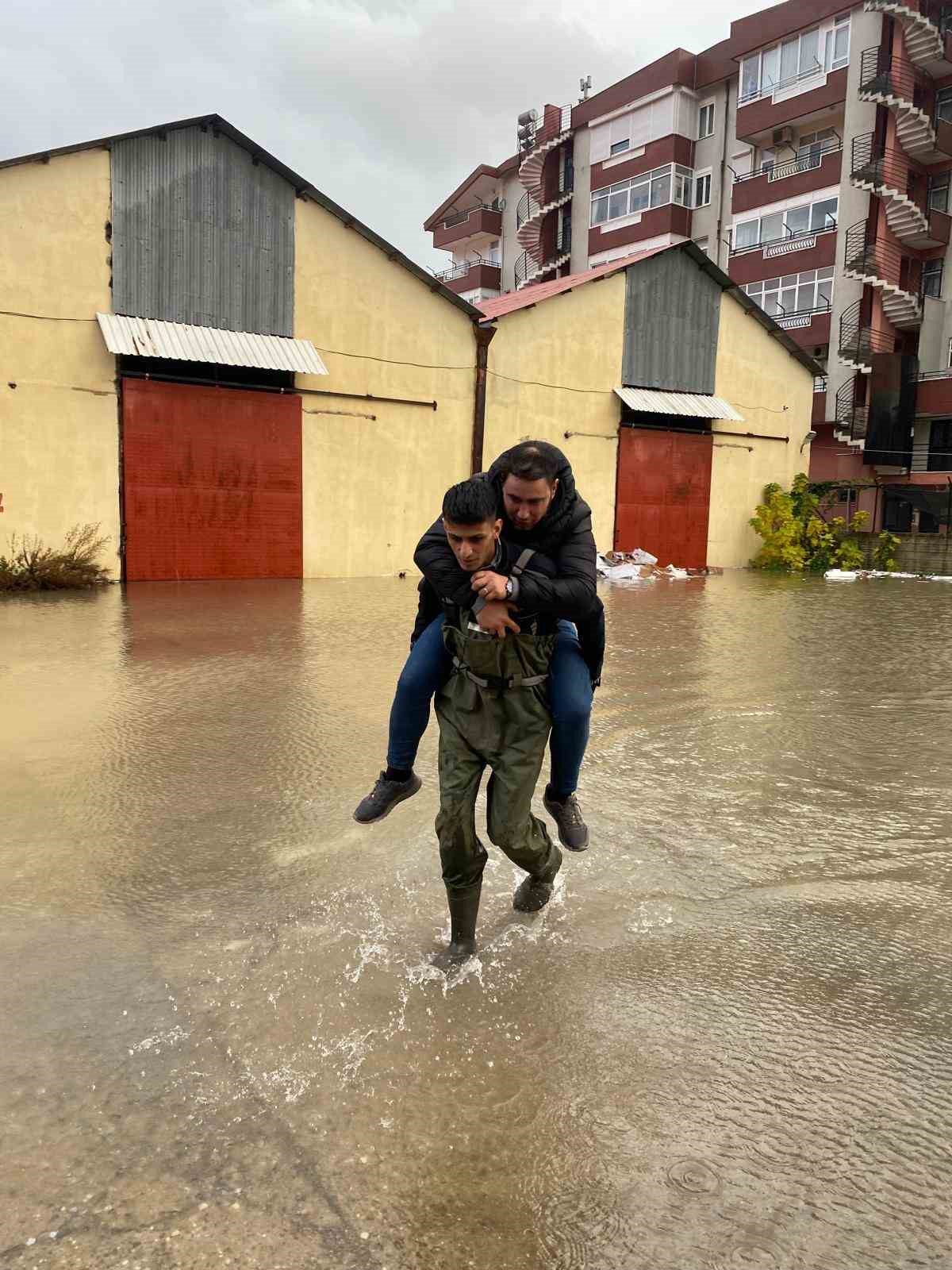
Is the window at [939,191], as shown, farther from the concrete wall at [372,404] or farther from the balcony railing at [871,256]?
the concrete wall at [372,404]

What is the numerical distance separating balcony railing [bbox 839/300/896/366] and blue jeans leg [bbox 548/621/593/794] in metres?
30.8

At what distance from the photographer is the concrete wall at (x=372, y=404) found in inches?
643

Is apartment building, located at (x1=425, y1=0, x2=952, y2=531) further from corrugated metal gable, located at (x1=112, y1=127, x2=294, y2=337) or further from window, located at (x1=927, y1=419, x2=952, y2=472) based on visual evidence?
corrugated metal gable, located at (x1=112, y1=127, x2=294, y2=337)

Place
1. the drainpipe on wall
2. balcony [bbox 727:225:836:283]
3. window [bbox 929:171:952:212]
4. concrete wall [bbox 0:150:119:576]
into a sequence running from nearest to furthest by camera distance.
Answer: concrete wall [bbox 0:150:119:576]
the drainpipe on wall
balcony [bbox 727:225:836:283]
window [bbox 929:171:952:212]

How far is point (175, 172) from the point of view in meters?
14.8

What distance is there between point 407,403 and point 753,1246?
16548mm

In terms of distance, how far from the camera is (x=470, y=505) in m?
2.68

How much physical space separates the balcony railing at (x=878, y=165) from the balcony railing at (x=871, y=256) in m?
1.32

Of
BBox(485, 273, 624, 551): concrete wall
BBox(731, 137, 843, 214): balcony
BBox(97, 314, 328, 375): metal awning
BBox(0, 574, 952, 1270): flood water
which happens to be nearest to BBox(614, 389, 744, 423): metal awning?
BBox(485, 273, 624, 551): concrete wall

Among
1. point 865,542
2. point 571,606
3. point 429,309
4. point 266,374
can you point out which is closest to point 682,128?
point 865,542

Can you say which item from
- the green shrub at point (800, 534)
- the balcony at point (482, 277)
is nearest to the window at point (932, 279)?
the green shrub at point (800, 534)

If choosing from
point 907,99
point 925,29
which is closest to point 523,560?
point 907,99

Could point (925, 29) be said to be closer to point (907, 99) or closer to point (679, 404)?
point (907, 99)

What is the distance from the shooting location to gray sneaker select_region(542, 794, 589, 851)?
3307 millimetres
